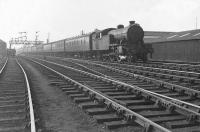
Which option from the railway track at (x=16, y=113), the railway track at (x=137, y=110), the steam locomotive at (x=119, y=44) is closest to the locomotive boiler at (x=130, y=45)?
the steam locomotive at (x=119, y=44)

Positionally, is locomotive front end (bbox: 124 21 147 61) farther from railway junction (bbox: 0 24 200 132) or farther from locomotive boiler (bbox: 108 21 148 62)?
railway junction (bbox: 0 24 200 132)

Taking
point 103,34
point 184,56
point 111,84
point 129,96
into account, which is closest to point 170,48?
point 184,56

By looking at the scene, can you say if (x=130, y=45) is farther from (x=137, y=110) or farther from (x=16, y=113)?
(x=16, y=113)

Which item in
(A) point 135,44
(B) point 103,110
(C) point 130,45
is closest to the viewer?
(B) point 103,110

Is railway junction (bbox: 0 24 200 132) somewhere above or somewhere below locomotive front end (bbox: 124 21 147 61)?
below

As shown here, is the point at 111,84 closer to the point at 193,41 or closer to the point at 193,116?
the point at 193,116

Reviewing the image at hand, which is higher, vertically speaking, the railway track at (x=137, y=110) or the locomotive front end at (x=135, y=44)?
the locomotive front end at (x=135, y=44)

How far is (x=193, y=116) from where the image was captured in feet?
18.9

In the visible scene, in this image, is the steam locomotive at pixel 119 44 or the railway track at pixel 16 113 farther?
the steam locomotive at pixel 119 44

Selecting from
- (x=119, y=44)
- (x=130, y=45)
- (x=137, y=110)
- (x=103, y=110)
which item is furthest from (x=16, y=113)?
(x=119, y=44)

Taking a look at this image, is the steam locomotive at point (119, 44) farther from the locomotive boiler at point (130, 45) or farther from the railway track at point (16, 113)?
the railway track at point (16, 113)

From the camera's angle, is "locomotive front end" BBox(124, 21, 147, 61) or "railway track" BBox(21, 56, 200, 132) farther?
"locomotive front end" BBox(124, 21, 147, 61)

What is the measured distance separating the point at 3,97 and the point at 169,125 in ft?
18.2

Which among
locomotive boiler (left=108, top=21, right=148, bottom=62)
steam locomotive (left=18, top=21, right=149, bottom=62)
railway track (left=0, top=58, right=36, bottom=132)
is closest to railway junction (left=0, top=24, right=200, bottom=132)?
railway track (left=0, top=58, right=36, bottom=132)
